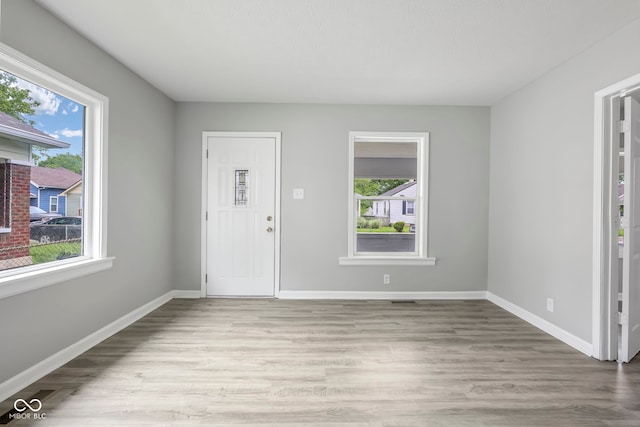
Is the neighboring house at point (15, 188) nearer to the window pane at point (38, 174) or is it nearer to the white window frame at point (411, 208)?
the window pane at point (38, 174)

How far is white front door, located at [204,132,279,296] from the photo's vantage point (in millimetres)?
4227

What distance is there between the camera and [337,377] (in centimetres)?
230

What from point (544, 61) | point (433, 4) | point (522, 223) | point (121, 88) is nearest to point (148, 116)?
point (121, 88)

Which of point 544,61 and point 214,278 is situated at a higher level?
point 544,61

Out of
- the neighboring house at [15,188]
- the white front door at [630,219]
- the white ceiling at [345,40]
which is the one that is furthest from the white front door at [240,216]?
the white front door at [630,219]

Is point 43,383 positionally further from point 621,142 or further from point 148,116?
point 621,142

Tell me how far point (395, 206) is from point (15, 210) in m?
3.70

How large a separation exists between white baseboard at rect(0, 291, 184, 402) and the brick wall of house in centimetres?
75

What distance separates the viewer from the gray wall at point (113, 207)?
2.07 m

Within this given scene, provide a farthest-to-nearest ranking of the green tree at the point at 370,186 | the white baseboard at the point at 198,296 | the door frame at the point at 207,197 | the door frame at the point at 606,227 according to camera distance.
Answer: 1. the green tree at the point at 370,186
2. the door frame at the point at 207,197
3. the door frame at the point at 606,227
4. the white baseboard at the point at 198,296

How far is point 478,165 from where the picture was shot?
4.26 metres

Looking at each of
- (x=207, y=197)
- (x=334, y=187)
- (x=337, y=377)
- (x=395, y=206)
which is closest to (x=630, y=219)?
(x=395, y=206)

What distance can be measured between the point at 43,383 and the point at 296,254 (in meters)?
2.64

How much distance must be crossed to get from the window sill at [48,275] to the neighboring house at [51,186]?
1.43 feet
